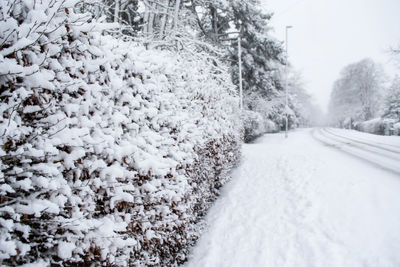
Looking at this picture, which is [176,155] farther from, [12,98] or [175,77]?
[12,98]

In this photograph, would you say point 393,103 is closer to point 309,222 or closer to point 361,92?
point 361,92

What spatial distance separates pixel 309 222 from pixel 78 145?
169 inches

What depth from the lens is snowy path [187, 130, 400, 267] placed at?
348 cm

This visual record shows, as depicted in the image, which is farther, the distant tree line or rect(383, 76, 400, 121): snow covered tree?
the distant tree line

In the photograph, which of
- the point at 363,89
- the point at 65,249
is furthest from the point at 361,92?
the point at 65,249

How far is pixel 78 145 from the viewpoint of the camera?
1682 mm

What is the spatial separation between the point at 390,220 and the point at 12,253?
499 cm

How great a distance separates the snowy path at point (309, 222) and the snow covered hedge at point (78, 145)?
5.41ft

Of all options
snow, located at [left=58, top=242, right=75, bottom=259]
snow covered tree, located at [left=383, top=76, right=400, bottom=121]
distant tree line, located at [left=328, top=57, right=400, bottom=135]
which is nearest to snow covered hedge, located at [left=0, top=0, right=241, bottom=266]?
snow, located at [left=58, top=242, right=75, bottom=259]

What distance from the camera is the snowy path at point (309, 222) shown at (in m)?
3.48

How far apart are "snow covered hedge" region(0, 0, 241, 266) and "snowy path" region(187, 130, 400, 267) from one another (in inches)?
65.0

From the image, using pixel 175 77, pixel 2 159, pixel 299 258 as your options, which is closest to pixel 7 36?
pixel 2 159

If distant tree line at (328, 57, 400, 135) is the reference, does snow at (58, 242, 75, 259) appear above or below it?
below

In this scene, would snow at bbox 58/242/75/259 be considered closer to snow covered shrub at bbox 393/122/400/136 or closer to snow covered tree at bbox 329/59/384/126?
snow covered shrub at bbox 393/122/400/136
